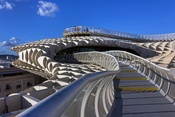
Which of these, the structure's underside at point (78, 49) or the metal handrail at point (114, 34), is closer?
the structure's underside at point (78, 49)

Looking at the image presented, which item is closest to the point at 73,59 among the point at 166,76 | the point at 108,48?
the point at 108,48

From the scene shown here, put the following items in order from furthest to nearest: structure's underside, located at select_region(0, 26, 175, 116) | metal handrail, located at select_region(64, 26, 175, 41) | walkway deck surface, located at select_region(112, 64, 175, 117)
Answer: metal handrail, located at select_region(64, 26, 175, 41), structure's underside, located at select_region(0, 26, 175, 116), walkway deck surface, located at select_region(112, 64, 175, 117)

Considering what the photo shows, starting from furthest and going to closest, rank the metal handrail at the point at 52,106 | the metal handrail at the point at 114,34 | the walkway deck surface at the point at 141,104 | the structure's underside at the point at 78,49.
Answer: the metal handrail at the point at 114,34 → the structure's underside at the point at 78,49 → the walkway deck surface at the point at 141,104 → the metal handrail at the point at 52,106

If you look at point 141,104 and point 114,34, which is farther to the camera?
point 114,34

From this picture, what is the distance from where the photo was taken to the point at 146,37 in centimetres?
7725

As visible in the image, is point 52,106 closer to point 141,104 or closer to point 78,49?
point 141,104

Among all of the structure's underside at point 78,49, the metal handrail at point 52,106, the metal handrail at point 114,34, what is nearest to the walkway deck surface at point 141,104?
the metal handrail at point 52,106

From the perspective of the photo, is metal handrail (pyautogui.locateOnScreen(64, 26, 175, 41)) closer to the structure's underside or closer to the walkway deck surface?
the structure's underside

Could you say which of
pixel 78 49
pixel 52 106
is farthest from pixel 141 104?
pixel 78 49

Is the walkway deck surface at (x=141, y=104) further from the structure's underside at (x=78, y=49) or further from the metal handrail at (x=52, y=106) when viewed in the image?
the structure's underside at (x=78, y=49)

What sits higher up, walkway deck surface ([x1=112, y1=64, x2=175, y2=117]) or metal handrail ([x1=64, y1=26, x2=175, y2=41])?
metal handrail ([x1=64, y1=26, x2=175, y2=41])

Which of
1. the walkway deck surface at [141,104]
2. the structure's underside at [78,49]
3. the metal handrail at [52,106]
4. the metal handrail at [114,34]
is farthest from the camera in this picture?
the metal handrail at [114,34]

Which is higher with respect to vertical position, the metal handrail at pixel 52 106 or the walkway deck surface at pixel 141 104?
the metal handrail at pixel 52 106

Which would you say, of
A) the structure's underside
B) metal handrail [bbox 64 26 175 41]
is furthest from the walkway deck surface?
metal handrail [bbox 64 26 175 41]
